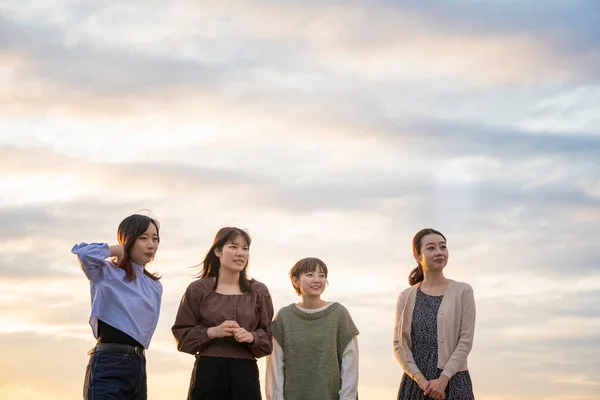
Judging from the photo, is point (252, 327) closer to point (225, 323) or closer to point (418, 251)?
point (225, 323)

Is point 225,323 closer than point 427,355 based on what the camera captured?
Yes

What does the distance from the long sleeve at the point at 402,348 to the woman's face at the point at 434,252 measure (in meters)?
0.41

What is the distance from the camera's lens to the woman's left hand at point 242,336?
24.6 ft

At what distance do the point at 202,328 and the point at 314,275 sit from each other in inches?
45.0

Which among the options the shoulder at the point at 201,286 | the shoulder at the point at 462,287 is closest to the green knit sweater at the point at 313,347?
the shoulder at the point at 201,286

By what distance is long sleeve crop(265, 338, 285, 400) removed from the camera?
26.3 ft

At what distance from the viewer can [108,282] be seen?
7277mm

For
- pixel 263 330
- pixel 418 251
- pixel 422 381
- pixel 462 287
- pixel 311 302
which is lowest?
pixel 422 381

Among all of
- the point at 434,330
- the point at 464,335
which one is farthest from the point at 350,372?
the point at 464,335

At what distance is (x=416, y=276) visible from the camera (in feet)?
28.5

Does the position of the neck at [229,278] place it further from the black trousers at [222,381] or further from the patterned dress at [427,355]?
the patterned dress at [427,355]

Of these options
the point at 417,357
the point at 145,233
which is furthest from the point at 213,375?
the point at 417,357

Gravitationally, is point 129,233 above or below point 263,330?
above

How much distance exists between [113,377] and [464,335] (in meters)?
3.29
